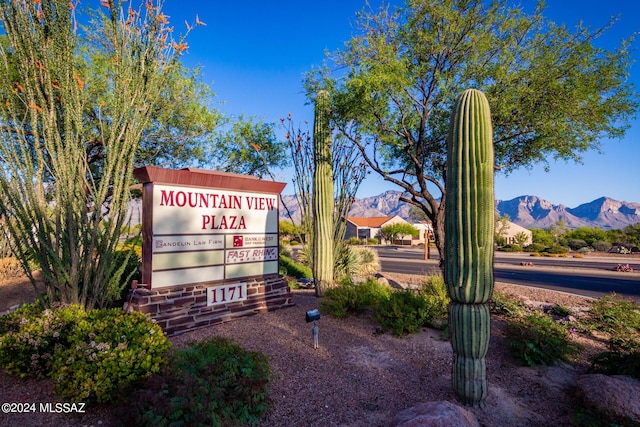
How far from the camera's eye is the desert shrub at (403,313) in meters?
5.91

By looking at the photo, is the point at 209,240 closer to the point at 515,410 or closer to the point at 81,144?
the point at 81,144

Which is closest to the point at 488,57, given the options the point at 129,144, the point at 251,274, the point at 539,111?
the point at 539,111

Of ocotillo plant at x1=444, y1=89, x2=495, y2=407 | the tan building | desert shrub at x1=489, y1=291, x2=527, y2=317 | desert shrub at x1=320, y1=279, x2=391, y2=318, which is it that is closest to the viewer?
ocotillo plant at x1=444, y1=89, x2=495, y2=407

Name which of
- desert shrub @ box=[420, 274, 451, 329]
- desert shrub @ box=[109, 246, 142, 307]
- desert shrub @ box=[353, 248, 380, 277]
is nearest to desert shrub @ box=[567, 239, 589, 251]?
desert shrub @ box=[353, 248, 380, 277]

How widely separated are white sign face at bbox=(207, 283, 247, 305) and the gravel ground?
1.71 feet

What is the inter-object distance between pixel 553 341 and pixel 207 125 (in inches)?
470

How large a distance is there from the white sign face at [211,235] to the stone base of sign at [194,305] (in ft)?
0.61

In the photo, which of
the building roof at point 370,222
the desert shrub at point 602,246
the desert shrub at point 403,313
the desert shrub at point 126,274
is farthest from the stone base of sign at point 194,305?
the building roof at point 370,222

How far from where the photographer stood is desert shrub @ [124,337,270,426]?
283 cm

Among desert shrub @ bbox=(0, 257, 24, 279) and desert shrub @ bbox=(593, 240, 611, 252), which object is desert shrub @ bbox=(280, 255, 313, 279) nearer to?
desert shrub @ bbox=(0, 257, 24, 279)

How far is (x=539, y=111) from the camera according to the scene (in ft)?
27.1

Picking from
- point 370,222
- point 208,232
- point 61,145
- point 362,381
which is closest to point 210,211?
point 208,232

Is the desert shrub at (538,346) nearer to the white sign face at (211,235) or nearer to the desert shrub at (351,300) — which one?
the desert shrub at (351,300)

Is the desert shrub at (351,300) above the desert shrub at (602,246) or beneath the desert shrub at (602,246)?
above
